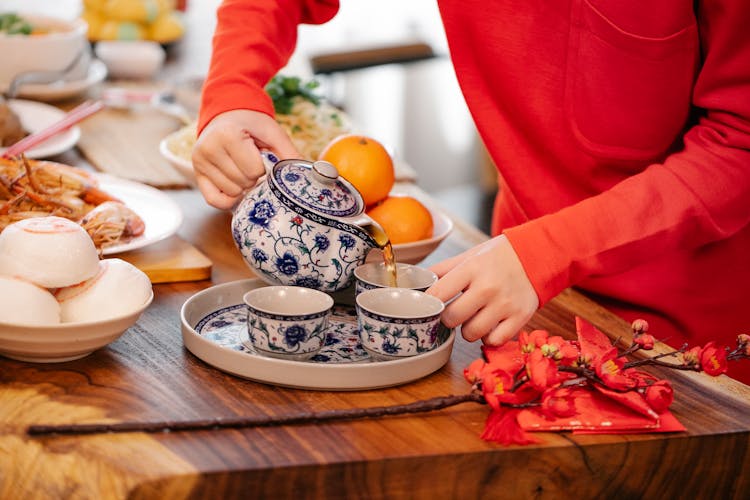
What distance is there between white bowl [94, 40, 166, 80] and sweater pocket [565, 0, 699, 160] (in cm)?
141

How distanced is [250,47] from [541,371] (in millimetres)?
769

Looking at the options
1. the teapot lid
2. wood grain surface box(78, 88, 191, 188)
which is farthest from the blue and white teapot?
wood grain surface box(78, 88, 191, 188)

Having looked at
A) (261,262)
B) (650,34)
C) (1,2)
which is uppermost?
(650,34)

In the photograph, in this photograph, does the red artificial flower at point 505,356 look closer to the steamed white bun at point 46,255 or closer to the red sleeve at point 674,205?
the red sleeve at point 674,205

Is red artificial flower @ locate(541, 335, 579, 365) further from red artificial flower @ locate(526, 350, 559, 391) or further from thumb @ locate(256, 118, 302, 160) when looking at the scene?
thumb @ locate(256, 118, 302, 160)

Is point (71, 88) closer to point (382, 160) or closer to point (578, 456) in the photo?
point (382, 160)

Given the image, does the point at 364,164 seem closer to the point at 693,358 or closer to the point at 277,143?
the point at 277,143

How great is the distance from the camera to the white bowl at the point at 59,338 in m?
1.00

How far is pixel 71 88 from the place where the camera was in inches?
88.7

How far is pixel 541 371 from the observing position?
987 mm

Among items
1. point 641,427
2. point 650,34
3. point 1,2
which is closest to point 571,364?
point 641,427

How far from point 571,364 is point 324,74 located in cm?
156

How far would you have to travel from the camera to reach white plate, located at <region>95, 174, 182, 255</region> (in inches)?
55.9

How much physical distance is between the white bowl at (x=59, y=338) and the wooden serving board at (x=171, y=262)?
27 cm
